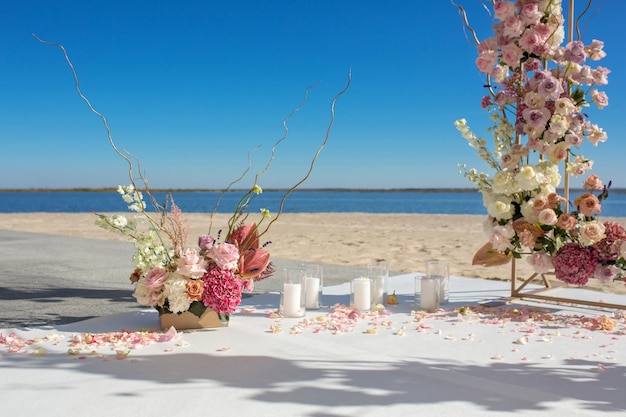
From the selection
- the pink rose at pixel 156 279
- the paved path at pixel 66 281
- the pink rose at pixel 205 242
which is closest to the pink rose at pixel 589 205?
the pink rose at pixel 205 242

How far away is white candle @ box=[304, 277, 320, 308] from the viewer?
12.3 feet

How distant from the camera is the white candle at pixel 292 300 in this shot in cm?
352

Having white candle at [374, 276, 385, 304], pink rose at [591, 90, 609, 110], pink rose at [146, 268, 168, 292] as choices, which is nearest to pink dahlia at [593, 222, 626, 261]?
pink rose at [591, 90, 609, 110]

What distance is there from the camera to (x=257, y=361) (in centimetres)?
261

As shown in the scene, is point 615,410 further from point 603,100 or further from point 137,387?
point 603,100

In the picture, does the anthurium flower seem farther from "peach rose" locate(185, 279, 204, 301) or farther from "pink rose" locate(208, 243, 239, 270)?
"peach rose" locate(185, 279, 204, 301)

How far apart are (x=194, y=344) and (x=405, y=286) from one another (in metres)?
2.43

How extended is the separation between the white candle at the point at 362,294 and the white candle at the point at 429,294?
39cm

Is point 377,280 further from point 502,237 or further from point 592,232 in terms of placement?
point 592,232

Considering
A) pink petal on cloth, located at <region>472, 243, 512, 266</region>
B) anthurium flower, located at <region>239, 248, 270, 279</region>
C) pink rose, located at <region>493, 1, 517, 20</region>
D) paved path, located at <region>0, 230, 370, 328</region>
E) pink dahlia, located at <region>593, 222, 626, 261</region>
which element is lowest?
paved path, located at <region>0, 230, 370, 328</region>

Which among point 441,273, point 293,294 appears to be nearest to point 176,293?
point 293,294

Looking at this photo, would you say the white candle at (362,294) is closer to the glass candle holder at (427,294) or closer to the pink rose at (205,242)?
the glass candle holder at (427,294)

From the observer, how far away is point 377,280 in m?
3.90

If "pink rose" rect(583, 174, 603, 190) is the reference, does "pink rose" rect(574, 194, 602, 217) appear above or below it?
below
